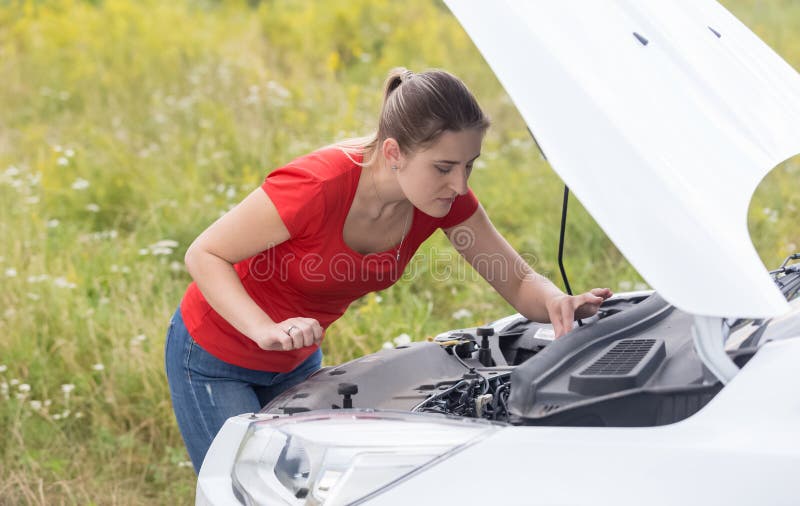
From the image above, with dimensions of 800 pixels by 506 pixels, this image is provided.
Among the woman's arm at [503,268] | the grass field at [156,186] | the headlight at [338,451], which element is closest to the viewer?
the headlight at [338,451]

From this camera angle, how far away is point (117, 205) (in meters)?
5.39

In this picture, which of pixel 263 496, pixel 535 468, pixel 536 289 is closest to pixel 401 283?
pixel 536 289

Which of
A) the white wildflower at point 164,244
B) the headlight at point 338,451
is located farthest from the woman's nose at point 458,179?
the white wildflower at point 164,244

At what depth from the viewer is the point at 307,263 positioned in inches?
93.0

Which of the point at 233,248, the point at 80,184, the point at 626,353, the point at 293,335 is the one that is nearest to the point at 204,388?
the point at 233,248

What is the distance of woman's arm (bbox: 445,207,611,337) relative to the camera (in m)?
2.50

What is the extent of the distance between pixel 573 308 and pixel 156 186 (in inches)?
138

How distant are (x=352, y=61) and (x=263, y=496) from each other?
20.7 ft

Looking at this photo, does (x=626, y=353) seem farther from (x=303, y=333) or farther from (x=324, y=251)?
(x=324, y=251)

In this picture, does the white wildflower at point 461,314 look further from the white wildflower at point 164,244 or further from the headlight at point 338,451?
the headlight at point 338,451

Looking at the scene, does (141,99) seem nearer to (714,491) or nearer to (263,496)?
(263,496)

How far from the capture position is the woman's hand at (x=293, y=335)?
2031mm

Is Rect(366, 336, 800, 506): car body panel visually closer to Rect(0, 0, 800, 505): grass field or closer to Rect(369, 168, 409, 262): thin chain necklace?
Answer: Rect(369, 168, 409, 262): thin chain necklace

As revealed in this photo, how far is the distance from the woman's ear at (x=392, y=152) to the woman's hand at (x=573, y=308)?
490 millimetres
